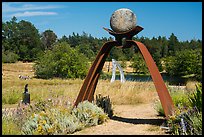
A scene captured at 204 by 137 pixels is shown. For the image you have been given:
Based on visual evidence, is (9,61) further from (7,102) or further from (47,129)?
(47,129)

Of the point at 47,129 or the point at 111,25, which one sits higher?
the point at 111,25

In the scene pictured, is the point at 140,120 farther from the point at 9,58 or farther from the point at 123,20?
the point at 9,58

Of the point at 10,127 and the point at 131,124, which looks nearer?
the point at 10,127

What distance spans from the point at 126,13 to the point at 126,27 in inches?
14.1

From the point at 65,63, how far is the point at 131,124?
963 inches

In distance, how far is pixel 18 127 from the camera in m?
6.96

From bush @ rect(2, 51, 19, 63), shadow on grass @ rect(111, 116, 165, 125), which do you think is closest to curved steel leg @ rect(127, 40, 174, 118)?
shadow on grass @ rect(111, 116, 165, 125)

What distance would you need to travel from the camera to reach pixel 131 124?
7.72 meters

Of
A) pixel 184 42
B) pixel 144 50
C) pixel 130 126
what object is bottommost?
pixel 130 126

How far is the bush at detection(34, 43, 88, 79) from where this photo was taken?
1240 inches

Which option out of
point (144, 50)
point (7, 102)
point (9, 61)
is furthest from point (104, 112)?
point (9, 61)

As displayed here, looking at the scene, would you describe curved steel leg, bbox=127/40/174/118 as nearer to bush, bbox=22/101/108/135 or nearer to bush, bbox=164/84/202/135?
bush, bbox=164/84/202/135

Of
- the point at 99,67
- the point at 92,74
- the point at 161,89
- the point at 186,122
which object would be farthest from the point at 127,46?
the point at 186,122

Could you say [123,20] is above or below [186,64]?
above
